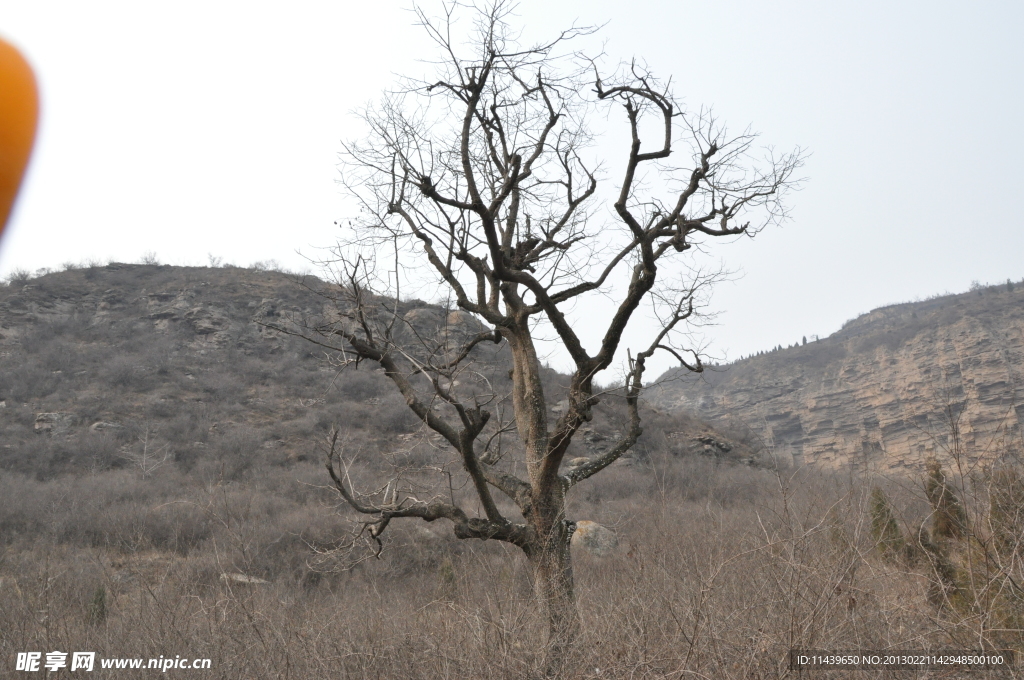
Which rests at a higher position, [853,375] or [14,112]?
[14,112]

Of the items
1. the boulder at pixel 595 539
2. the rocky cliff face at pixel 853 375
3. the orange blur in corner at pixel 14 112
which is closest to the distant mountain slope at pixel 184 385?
the boulder at pixel 595 539

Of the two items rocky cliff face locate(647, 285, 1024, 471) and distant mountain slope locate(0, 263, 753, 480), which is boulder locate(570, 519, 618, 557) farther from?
rocky cliff face locate(647, 285, 1024, 471)

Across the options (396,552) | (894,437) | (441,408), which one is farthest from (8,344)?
(894,437)

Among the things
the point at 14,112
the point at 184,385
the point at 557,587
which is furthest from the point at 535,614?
the point at 184,385

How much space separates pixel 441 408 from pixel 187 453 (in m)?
9.35

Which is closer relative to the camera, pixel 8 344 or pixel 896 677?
pixel 896 677

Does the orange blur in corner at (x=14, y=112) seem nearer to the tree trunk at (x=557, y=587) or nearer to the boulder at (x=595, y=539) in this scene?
the tree trunk at (x=557, y=587)

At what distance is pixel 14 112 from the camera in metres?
1.11

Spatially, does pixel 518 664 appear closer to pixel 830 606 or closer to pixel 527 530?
pixel 527 530

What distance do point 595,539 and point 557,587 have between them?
852 centimetres

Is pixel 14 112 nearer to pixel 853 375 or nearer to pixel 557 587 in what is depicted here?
pixel 557 587

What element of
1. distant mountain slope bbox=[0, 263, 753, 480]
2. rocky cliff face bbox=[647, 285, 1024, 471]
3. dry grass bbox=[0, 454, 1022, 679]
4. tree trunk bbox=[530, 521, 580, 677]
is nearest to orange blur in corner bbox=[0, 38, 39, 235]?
dry grass bbox=[0, 454, 1022, 679]

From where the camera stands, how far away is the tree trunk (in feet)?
17.2

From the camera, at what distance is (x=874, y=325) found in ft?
186
